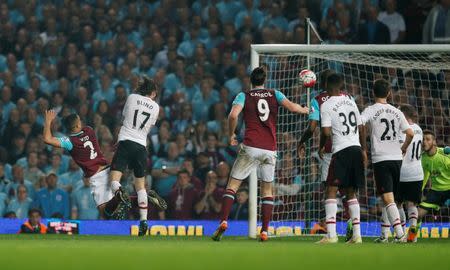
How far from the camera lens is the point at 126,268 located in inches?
310

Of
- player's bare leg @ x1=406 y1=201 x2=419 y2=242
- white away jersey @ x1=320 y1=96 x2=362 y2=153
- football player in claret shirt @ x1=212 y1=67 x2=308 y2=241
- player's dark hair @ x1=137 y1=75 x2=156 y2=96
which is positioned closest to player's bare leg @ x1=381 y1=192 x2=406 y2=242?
player's bare leg @ x1=406 y1=201 x2=419 y2=242

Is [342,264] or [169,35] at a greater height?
[169,35]

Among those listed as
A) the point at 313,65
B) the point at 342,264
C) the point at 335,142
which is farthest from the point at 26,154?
the point at 342,264

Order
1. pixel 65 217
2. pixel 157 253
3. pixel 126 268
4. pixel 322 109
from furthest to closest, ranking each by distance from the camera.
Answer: pixel 65 217
pixel 322 109
pixel 157 253
pixel 126 268

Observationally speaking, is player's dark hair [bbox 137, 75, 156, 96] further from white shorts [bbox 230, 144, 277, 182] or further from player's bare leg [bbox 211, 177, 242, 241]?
player's bare leg [bbox 211, 177, 242, 241]

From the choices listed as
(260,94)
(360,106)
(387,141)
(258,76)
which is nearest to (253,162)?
(260,94)

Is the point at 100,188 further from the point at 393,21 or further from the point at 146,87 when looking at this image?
the point at 393,21

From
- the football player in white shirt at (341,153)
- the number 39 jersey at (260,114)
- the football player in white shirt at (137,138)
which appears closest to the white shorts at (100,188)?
the football player in white shirt at (137,138)

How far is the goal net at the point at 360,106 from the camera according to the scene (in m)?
15.6

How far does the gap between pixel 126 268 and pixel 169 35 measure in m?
13.5

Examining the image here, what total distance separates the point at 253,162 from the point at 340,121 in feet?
4.25

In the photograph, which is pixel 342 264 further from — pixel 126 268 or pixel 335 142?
pixel 335 142

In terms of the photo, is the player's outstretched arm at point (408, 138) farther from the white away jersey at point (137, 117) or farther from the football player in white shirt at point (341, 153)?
the white away jersey at point (137, 117)

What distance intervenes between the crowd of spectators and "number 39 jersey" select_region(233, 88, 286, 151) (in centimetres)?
416
